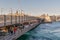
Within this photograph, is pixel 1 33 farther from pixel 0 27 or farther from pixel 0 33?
pixel 0 27

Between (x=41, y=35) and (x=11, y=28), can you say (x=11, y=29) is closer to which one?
(x=11, y=28)

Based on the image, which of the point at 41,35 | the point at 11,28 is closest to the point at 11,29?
the point at 11,28

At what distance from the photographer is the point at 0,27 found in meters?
28.2

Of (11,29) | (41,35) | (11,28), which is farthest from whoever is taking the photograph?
(41,35)

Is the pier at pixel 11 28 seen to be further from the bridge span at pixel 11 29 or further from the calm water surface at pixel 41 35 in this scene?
the calm water surface at pixel 41 35

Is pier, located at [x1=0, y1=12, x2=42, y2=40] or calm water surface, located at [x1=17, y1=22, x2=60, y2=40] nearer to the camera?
pier, located at [x1=0, y1=12, x2=42, y2=40]

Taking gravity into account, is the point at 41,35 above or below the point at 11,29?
below

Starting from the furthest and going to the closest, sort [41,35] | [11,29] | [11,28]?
[41,35]
[11,28]
[11,29]

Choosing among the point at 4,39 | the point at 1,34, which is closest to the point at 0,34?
the point at 1,34

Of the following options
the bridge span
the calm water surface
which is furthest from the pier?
the calm water surface

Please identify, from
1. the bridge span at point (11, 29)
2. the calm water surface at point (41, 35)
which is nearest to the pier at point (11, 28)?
the bridge span at point (11, 29)

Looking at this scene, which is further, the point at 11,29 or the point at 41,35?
the point at 41,35

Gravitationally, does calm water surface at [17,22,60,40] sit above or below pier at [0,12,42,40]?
below

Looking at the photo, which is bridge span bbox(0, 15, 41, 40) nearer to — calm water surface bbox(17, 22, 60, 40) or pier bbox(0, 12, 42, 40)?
pier bbox(0, 12, 42, 40)
